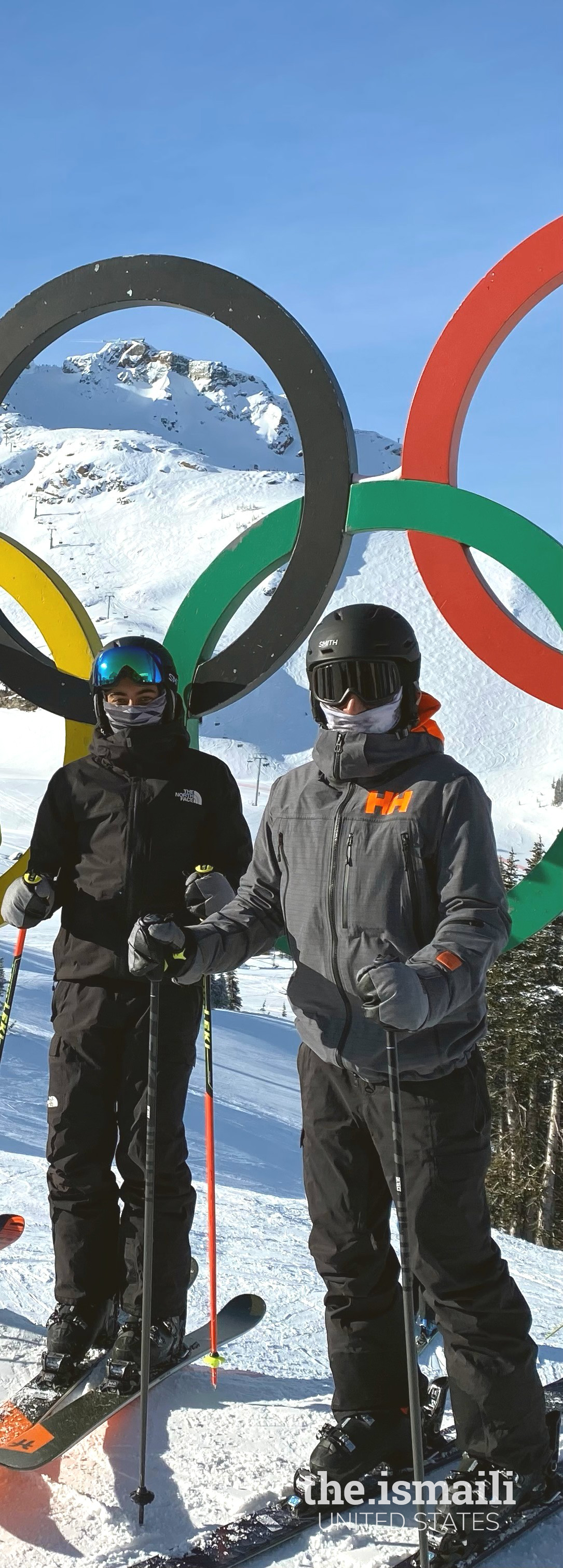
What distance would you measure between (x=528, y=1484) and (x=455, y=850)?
5.48ft

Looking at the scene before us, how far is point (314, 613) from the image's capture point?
434cm

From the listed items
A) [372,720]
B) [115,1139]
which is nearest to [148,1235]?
[115,1139]

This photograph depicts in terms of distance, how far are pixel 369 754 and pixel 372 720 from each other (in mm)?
101

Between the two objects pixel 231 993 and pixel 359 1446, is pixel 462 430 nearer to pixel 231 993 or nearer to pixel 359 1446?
pixel 359 1446

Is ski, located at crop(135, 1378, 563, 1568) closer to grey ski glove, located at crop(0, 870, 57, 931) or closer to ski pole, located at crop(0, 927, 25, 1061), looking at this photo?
ski pole, located at crop(0, 927, 25, 1061)

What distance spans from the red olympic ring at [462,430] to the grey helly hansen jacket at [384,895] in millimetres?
1271

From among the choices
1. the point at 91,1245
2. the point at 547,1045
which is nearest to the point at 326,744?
the point at 91,1245

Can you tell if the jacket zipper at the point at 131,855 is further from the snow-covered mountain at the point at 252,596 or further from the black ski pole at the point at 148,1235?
the snow-covered mountain at the point at 252,596

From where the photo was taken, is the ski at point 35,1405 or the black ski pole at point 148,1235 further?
the ski at point 35,1405

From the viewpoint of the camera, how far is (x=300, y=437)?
4.39 metres

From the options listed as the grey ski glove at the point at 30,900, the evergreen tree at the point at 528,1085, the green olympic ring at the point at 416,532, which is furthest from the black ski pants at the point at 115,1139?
the evergreen tree at the point at 528,1085

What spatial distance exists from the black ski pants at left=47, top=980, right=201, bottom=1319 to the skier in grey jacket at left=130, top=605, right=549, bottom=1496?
0.68m

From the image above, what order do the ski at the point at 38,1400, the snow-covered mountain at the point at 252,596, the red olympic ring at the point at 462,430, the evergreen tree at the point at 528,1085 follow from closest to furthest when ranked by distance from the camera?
the ski at the point at 38,1400
the red olympic ring at the point at 462,430
the evergreen tree at the point at 528,1085
the snow-covered mountain at the point at 252,596

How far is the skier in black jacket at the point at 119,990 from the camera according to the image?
3.61m
